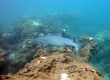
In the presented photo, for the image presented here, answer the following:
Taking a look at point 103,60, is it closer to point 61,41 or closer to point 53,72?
point 61,41

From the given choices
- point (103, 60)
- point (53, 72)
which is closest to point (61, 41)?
point (53, 72)

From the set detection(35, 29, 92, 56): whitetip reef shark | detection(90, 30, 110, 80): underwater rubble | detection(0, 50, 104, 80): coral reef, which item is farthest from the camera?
detection(90, 30, 110, 80): underwater rubble

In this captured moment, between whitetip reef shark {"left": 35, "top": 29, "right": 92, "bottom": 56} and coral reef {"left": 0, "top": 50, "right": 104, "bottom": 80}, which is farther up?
whitetip reef shark {"left": 35, "top": 29, "right": 92, "bottom": 56}

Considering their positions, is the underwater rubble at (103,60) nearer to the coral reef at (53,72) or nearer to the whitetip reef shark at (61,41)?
the whitetip reef shark at (61,41)

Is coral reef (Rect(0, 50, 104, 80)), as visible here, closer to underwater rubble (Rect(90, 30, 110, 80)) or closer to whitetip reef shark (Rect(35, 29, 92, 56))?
whitetip reef shark (Rect(35, 29, 92, 56))

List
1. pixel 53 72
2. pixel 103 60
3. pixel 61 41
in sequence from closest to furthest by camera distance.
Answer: pixel 53 72, pixel 61 41, pixel 103 60

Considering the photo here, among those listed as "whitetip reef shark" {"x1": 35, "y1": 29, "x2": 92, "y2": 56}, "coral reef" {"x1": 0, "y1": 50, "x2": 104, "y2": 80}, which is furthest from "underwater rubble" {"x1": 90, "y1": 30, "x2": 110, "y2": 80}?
"coral reef" {"x1": 0, "y1": 50, "x2": 104, "y2": 80}

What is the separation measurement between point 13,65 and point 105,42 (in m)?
14.2

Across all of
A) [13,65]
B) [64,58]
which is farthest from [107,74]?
[64,58]

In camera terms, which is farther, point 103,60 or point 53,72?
point 103,60

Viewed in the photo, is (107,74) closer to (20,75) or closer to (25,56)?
(25,56)

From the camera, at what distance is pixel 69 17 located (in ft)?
113

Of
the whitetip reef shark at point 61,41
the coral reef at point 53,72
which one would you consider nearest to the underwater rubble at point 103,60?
the whitetip reef shark at point 61,41

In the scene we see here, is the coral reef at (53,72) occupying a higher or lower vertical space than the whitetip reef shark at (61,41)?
lower
